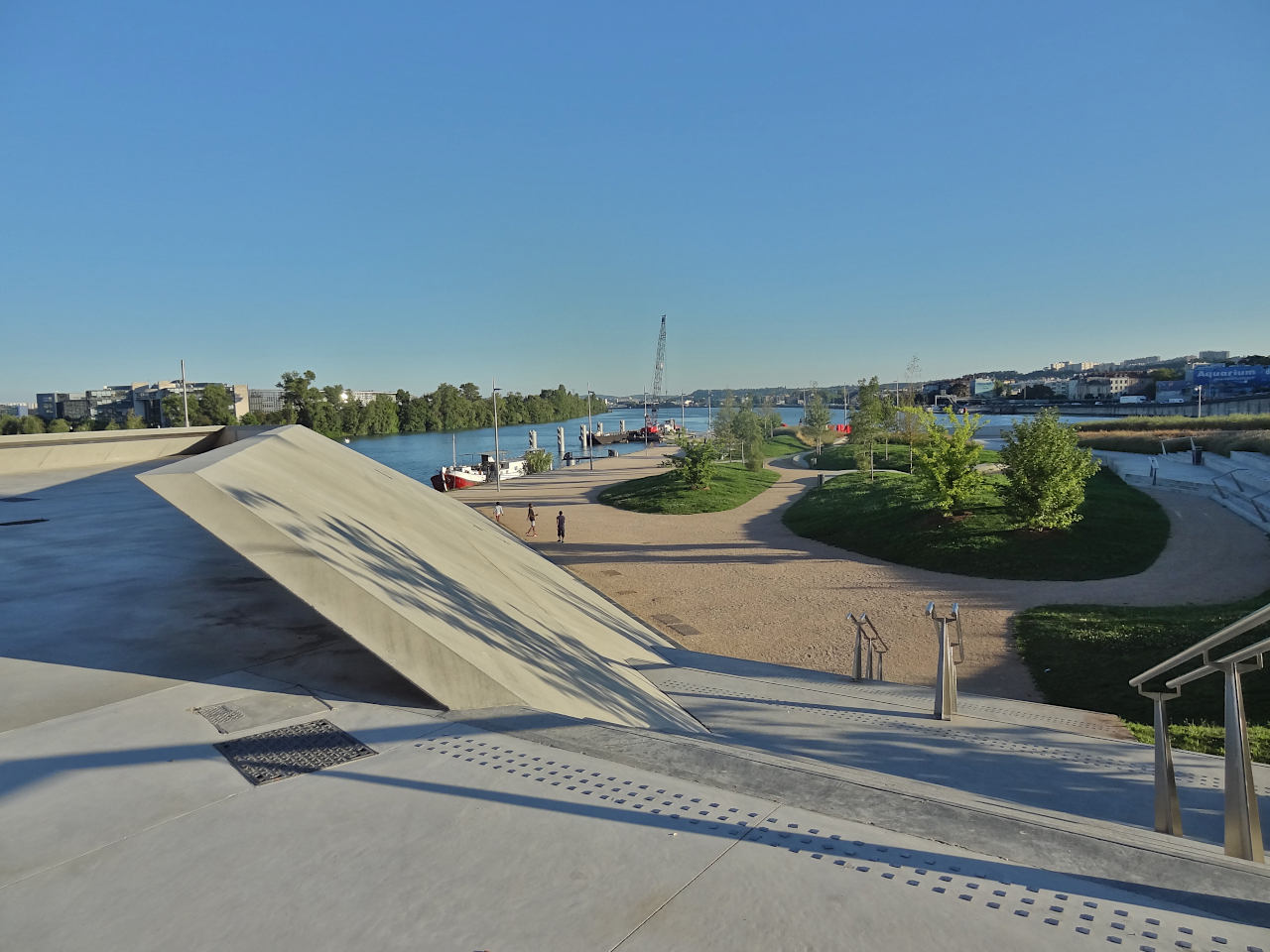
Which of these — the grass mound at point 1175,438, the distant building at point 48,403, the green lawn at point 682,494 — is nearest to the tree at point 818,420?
the green lawn at point 682,494

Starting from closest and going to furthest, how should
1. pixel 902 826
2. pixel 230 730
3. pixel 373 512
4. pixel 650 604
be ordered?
pixel 902 826 < pixel 230 730 < pixel 373 512 < pixel 650 604

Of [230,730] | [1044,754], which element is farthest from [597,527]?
[230,730]

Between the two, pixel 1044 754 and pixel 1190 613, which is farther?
pixel 1190 613

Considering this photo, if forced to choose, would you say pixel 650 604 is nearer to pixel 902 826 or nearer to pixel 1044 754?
pixel 1044 754

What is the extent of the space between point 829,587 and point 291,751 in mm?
13225

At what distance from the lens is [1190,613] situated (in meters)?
11.6

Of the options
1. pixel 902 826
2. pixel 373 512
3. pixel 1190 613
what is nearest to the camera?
pixel 902 826

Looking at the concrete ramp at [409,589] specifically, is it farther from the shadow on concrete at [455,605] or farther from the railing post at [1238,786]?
the railing post at [1238,786]

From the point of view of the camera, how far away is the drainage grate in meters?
3.41

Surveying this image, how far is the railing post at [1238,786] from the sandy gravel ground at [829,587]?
6638 millimetres

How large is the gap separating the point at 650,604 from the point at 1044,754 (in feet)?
30.2

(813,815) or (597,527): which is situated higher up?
(813,815)

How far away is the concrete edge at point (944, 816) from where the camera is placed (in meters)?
2.43

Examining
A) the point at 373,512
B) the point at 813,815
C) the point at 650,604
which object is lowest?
the point at 650,604
